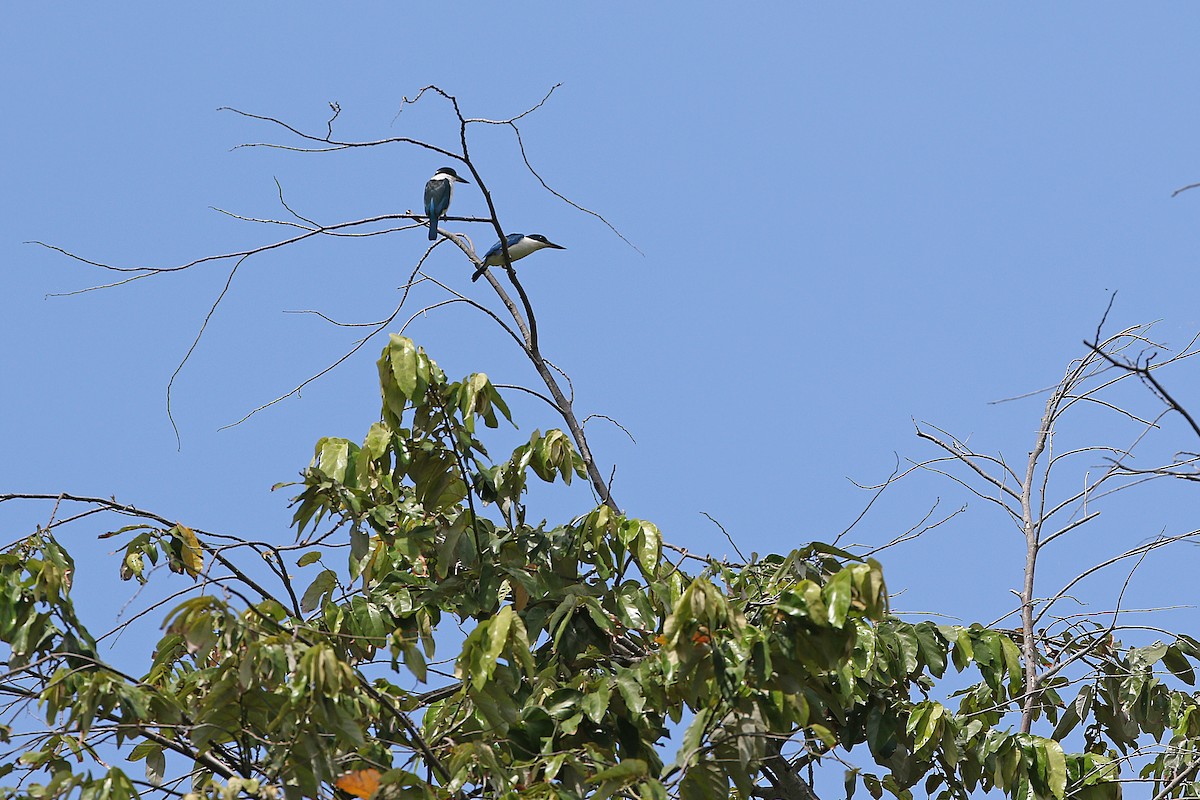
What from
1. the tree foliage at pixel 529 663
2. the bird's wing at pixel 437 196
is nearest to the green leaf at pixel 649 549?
the tree foliage at pixel 529 663

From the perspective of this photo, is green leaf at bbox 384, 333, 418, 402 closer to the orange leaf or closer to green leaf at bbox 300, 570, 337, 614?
green leaf at bbox 300, 570, 337, 614

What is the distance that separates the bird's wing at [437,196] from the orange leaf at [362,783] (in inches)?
214

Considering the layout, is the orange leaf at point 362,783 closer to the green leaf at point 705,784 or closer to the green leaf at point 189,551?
the green leaf at point 705,784

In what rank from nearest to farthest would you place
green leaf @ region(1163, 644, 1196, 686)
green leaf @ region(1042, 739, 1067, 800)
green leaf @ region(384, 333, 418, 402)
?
green leaf @ region(384, 333, 418, 402) → green leaf @ region(1042, 739, 1067, 800) → green leaf @ region(1163, 644, 1196, 686)

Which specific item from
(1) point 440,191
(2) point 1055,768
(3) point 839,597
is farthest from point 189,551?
(1) point 440,191

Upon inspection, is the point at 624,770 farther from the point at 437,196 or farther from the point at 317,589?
the point at 437,196

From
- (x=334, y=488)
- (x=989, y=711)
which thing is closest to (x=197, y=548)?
(x=334, y=488)

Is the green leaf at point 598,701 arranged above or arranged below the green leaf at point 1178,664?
below

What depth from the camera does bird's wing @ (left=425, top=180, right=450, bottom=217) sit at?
839 centimetres

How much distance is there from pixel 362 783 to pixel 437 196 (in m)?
5.70

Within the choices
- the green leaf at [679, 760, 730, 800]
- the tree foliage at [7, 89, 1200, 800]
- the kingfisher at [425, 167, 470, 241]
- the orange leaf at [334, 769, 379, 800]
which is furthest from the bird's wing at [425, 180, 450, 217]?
the orange leaf at [334, 769, 379, 800]

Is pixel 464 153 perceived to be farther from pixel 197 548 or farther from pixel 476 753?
pixel 476 753

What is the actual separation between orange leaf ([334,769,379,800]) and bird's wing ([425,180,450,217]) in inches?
214

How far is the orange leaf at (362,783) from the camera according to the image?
325 cm
